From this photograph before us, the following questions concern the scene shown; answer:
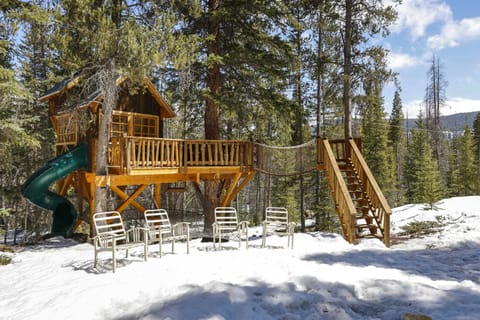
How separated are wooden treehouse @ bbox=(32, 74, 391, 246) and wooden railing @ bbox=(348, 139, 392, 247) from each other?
A: 2 cm

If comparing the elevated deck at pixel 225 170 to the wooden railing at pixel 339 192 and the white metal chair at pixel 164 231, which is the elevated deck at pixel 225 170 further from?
the white metal chair at pixel 164 231

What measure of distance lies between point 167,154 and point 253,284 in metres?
5.48

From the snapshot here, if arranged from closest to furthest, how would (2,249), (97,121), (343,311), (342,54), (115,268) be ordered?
1. (343,311)
2. (115,268)
3. (2,249)
4. (97,121)
5. (342,54)

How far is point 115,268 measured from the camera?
5.80m

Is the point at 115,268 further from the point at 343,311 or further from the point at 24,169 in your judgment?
the point at 24,169

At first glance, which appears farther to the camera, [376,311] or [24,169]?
[24,169]

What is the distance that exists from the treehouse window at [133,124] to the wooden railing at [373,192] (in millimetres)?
6814

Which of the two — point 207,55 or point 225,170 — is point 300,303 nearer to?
point 225,170

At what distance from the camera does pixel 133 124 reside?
453 inches

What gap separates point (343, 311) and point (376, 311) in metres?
0.44

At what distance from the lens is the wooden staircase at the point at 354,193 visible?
7.82 m

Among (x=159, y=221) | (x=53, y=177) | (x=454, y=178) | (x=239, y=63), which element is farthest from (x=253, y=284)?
(x=454, y=178)

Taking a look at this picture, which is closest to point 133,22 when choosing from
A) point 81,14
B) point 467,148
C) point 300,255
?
point 81,14

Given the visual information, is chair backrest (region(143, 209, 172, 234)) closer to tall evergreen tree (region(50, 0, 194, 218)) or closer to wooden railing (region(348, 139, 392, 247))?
tall evergreen tree (region(50, 0, 194, 218))
